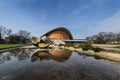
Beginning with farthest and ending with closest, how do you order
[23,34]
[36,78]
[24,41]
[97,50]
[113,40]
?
[23,34], [24,41], [113,40], [97,50], [36,78]

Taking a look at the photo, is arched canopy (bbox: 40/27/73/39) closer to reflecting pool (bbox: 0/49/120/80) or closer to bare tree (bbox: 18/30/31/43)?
bare tree (bbox: 18/30/31/43)

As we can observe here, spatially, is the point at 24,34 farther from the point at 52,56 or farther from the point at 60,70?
the point at 60,70

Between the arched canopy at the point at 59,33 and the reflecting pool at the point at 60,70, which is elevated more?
the arched canopy at the point at 59,33

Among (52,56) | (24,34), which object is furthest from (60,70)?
(24,34)

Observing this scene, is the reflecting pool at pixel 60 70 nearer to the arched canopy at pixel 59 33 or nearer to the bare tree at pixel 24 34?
the arched canopy at pixel 59 33

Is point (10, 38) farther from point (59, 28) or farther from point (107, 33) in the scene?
point (107, 33)

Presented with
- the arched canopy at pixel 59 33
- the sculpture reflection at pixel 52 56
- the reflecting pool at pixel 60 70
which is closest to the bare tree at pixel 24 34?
the arched canopy at pixel 59 33

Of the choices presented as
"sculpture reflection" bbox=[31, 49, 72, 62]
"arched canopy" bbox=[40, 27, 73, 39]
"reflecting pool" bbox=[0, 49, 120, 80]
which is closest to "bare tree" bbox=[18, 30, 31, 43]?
"arched canopy" bbox=[40, 27, 73, 39]

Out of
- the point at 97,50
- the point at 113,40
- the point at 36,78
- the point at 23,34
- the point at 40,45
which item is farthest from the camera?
the point at 23,34

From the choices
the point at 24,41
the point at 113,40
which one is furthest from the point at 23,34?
the point at 113,40

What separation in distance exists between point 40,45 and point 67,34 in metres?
48.2

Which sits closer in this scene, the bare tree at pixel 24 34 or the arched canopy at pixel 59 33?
the bare tree at pixel 24 34

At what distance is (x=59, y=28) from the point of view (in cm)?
7419

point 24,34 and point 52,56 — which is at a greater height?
point 24,34
